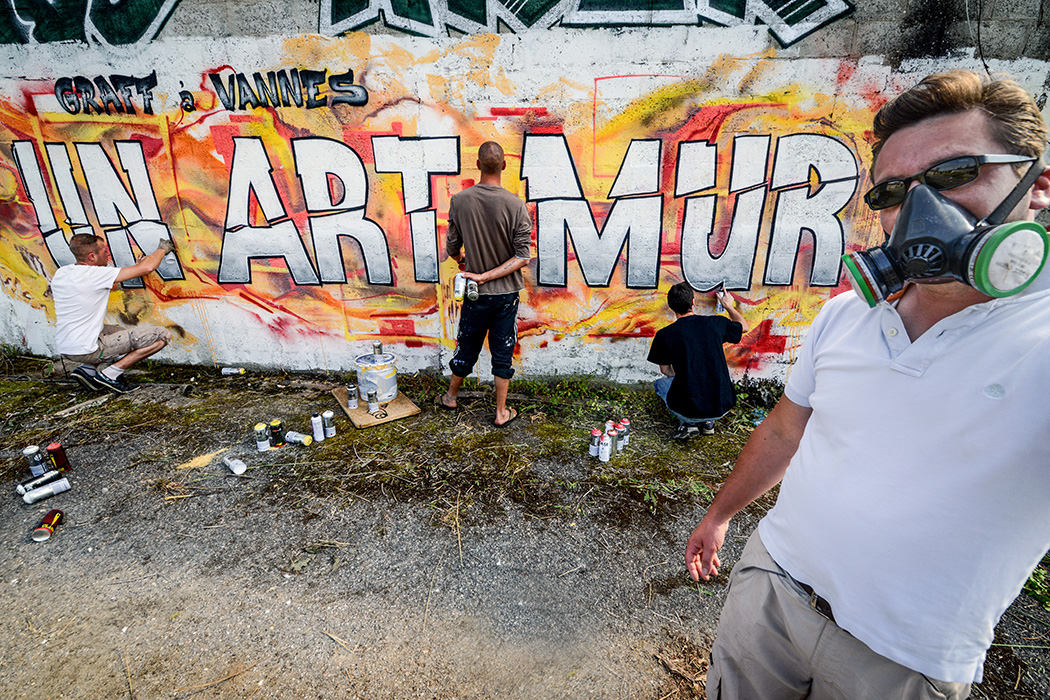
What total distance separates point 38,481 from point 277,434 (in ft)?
5.45

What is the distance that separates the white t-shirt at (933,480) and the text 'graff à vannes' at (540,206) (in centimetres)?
347

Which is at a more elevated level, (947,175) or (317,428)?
(947,175)

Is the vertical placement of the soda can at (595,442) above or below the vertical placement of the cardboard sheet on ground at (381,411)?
above

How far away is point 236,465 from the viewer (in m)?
4.08

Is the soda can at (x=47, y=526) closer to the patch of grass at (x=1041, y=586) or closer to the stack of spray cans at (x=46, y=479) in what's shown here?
the stack of spray cans at (x=46, y=479)

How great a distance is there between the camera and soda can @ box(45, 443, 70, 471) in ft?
12.9

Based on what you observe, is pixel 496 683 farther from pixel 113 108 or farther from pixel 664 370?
pixel 113 108

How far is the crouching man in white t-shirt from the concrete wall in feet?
1.17

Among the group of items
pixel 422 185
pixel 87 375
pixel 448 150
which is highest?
pixel 448 150

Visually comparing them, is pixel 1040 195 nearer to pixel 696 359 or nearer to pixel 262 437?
pixel 696 359

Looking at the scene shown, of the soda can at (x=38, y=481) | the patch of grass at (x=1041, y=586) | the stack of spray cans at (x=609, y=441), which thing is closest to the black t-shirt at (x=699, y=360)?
the stack of spray cans at (x=609, y=441)

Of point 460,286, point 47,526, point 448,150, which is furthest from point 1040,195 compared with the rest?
point 47,526

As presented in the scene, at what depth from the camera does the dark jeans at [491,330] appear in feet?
14.8

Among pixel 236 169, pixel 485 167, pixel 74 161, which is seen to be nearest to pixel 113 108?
pixel 74 161
